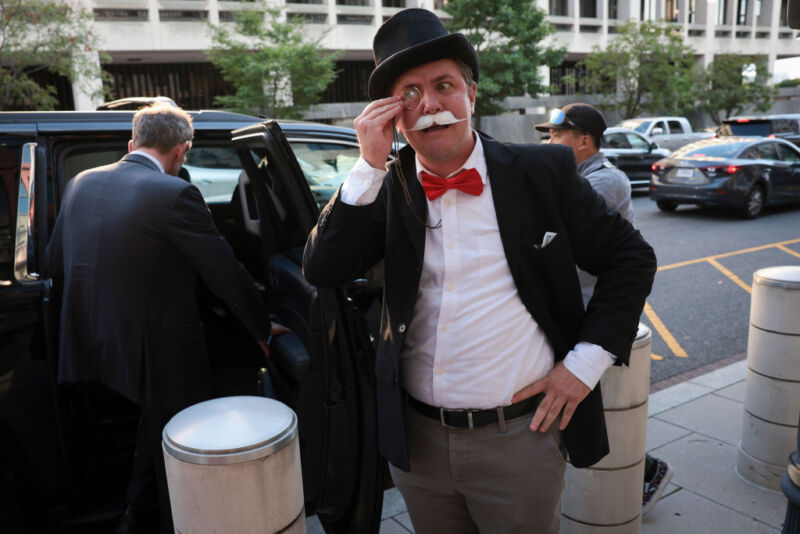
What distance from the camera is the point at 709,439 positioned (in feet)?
13.5

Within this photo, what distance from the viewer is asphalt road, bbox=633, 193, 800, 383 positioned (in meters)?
6.14

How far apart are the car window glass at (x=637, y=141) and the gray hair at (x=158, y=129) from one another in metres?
15.5

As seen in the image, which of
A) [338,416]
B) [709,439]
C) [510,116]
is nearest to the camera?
[338,416]

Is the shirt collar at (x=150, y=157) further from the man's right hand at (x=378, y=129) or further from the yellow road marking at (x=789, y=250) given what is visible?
the yellow road marking at (x=789, y=250)

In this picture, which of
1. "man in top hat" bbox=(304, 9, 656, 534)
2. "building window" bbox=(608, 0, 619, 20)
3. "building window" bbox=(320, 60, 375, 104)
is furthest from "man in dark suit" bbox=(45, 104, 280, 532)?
"building window" bbox=(608, 0, 619, 20)

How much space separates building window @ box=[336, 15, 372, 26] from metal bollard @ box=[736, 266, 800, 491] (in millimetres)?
30417

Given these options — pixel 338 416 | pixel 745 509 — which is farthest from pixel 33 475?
pixel 745 509

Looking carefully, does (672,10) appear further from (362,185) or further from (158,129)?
(362,185)

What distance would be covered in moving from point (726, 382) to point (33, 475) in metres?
4.44

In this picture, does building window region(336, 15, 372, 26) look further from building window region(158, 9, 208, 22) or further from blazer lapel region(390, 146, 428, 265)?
blazer lapel region(390, 146, 428, 265)

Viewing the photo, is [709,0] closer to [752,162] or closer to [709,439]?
[752,162]

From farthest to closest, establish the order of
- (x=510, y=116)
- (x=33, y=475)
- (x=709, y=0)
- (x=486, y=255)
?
(x=709, y=0), (x=510, y=116), (x=33, y=475), (x=486, y=255)

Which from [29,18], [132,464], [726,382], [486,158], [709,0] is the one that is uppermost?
[709,0]

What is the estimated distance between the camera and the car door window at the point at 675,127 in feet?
72.8
